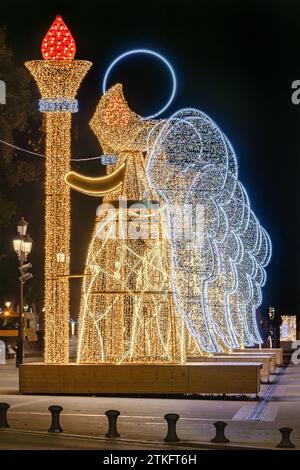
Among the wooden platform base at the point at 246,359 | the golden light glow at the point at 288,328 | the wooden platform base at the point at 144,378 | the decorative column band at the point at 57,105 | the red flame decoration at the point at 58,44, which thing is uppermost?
the red flame decoration at the point at 58,44

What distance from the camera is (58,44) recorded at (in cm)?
2527

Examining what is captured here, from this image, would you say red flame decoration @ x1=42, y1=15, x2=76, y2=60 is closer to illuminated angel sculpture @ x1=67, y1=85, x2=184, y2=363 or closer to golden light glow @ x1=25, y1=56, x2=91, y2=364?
golden light glow @ x1=25, y1=56, x2=91, y2=364

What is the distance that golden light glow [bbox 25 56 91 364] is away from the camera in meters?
25.4

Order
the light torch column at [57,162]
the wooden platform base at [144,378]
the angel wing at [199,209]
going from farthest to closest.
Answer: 1. the light torch column at [57,162]
2. the angel wing at [199,209]
3. the wooden platform base at [144,378]

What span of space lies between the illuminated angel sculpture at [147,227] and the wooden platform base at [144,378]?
81cm

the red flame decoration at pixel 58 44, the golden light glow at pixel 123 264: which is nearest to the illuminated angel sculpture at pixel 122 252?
the golden light glow at pixel 123 264

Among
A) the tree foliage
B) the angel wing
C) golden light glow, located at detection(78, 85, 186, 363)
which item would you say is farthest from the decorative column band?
the tree foliage

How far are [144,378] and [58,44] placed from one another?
6749 mm

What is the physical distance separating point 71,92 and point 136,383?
19.5 feet

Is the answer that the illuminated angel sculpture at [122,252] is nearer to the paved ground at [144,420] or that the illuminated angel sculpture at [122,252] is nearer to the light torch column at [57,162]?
the light torch column at [57,162]

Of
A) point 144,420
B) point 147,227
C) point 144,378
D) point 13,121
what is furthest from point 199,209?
point 13,121

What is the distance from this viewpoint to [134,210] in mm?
26031

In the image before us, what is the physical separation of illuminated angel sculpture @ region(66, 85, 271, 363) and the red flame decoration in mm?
1616

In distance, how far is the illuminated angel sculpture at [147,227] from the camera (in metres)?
25.5
